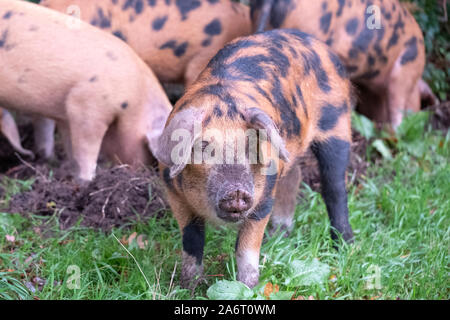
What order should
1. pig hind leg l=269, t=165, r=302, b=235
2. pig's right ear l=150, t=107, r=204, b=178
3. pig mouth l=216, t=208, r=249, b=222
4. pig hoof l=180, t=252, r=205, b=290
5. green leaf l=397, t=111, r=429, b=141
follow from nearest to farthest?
1. pig's right ear l=150, t=107, r=204, b=178
2. pig mouth l=216, t=208, r=249, b=222
3. pig hoof l=180, t=252, r=205, b=290
4. pig hind leg l=269, t=165, r=302, b=235
5. green leaf l=397, t=111, r=429, b=141

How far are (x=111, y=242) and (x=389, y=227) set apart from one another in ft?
6.43

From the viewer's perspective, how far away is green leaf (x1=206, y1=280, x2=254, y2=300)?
3420 mm

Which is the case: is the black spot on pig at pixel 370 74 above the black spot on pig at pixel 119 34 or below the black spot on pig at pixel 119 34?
below

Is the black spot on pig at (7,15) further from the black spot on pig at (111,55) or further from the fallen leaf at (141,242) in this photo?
the fallen leaf at (141,242)

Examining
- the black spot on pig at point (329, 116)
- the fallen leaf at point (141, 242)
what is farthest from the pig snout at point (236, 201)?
the fallen leaf at point (141, 242)

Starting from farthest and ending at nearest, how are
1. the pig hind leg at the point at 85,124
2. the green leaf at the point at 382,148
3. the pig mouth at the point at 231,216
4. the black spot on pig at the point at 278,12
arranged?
1. the green leaf at the point at 382,148
2. the black spot on pig at the point at 278,12
3. the pig hind leg at the point at 85,124
4. the pig mouth at the point at 231,216

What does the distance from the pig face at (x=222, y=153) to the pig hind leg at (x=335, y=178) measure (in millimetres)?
1023

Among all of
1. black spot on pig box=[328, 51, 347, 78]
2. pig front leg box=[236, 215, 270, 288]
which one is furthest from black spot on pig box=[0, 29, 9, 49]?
pig front leg box=[236, 215, 270, 288]

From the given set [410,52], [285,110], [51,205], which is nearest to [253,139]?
[285,110]

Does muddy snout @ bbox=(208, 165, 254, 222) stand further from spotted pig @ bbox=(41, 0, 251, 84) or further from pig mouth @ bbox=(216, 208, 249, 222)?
spotted pig @ bbox=(41, 0, 251, 84)

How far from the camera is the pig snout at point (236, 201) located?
9.78 feet

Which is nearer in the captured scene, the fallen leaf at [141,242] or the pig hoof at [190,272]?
the pig hoof at [190,272]

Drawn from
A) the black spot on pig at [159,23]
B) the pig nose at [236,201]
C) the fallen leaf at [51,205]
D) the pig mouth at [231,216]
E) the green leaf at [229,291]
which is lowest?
the fallen leaf at [51,205]
